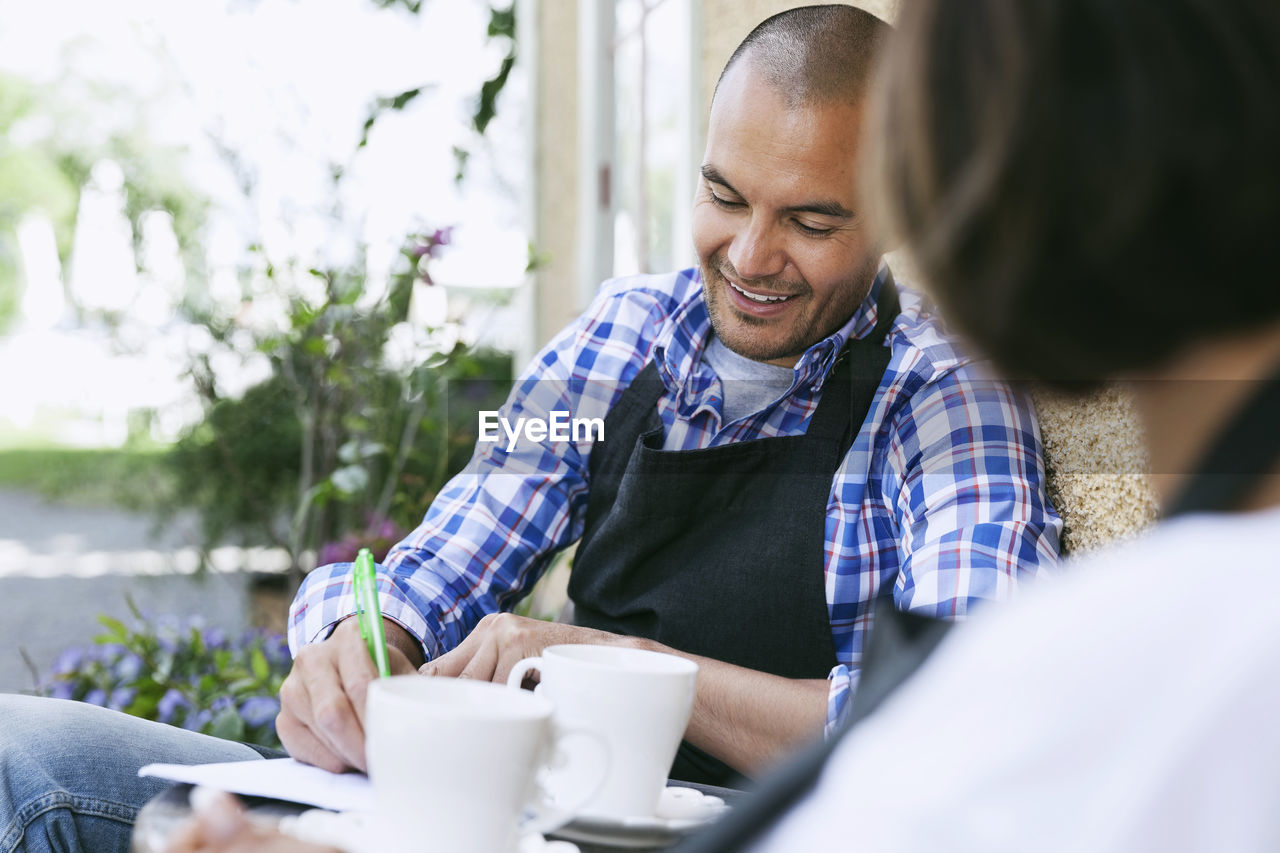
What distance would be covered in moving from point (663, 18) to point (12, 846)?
2894mm

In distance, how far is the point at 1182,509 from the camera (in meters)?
0.47

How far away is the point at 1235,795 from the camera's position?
0.41 meters

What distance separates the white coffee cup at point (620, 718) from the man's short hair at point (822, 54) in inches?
35.9

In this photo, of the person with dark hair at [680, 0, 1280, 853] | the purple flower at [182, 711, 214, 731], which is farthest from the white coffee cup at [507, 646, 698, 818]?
the purple flower at [182, 711, 214, 731]

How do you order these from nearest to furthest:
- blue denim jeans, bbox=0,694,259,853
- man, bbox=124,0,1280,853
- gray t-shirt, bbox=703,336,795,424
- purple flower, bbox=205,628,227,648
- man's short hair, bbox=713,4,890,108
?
man, bbox=124,0,1280,853, blue denim jeans, bbox=0,694,259,853, man's short hair, bbox=713,4,890,108, gray t-shirt, bbox=703,336,795,424, purple flower, bbox=205,628,227,648

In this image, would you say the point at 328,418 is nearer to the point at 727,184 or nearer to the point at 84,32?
the point at 727,184

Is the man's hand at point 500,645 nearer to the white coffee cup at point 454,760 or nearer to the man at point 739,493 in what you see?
the man at point 739,493

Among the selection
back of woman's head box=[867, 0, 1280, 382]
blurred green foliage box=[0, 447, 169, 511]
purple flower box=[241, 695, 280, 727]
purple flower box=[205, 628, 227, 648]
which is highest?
back of woman's head box=[867, 0, 1280, 382]

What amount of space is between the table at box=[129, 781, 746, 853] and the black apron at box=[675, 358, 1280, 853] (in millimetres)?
307

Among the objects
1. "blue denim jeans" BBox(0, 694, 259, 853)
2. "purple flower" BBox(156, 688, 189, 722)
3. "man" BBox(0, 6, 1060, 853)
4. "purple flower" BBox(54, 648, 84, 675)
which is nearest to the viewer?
"blue denim jeans" BBox(0, 694, 259, 853)

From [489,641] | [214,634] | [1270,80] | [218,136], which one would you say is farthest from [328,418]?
[1270,80]

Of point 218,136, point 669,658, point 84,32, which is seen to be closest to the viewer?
point 669,658

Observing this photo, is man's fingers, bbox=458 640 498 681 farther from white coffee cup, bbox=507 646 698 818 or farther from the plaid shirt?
white coffee cup, bbox=507 646 698 818

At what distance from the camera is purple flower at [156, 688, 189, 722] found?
2.32 m
